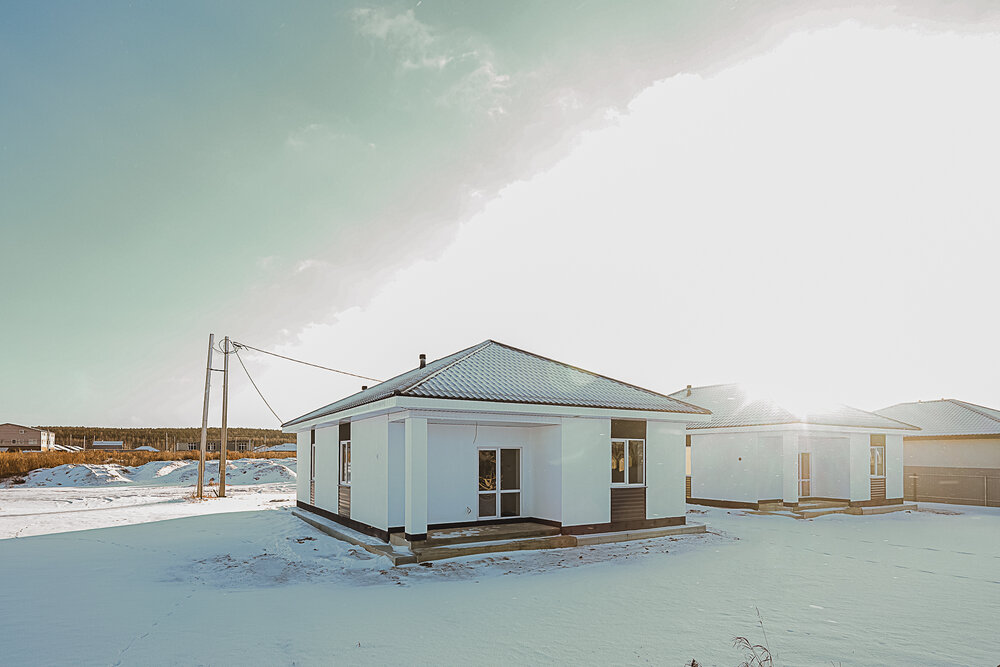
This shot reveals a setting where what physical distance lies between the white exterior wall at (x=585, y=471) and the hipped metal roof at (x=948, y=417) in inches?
688

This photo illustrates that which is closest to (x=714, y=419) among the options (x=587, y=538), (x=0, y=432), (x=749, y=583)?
(x=587, y=538)

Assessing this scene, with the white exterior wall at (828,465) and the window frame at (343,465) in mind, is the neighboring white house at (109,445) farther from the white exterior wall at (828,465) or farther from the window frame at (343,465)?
the white exterior wall at (828,465)

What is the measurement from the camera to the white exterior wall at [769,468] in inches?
830

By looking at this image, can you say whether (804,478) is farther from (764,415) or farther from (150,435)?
(150,435)

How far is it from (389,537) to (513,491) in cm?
339

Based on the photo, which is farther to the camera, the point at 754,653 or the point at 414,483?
the point at 414,483

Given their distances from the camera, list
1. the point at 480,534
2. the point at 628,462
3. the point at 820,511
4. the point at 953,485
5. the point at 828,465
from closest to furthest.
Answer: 1. the point at 480,534
2. the point at 628,462
3. the point at 820,511
4. the point at 828,465
5. the point at 953,485

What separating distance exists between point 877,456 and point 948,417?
8.15m

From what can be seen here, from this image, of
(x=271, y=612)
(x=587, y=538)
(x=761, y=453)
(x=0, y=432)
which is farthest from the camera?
(x=0, y=432)

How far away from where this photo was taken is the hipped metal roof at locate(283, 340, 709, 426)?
13.3 m

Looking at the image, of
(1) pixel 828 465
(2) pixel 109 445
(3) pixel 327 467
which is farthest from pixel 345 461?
(2) pixel 109 445

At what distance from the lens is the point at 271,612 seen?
8391 mm

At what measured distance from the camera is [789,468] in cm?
2086

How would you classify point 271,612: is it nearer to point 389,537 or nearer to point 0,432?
point 389,537
